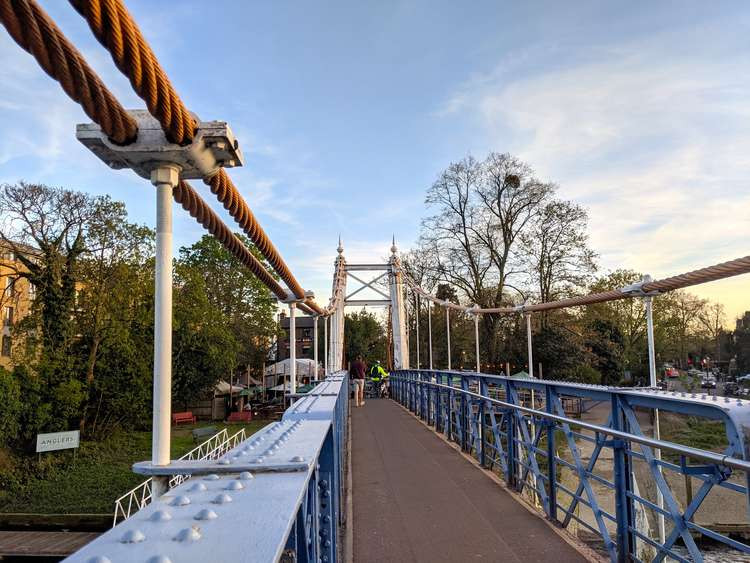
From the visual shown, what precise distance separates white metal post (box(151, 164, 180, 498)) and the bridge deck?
2.24m

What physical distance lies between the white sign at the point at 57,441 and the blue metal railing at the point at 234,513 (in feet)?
65.9

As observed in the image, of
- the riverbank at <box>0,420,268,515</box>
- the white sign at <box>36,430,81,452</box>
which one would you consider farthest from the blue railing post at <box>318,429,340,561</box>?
the white sign at <box>36,430,81,452</box>

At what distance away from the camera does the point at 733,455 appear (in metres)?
2.38

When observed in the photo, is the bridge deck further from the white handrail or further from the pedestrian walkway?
the pedestrian walkway

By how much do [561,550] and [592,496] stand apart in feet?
1.27

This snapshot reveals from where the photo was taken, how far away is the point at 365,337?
47.9m

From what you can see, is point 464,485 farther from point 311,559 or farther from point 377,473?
point 311,559

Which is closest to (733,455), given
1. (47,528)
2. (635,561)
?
(635,561)

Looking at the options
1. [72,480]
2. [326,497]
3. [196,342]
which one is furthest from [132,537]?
[196,342]

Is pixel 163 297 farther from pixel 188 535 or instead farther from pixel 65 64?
pixel 188 535

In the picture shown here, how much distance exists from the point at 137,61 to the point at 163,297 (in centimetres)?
74

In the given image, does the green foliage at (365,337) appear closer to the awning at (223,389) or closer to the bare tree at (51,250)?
the awning at (223,389)

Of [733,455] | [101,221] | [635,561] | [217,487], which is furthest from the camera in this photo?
[101,221]

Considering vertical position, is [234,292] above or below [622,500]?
above
